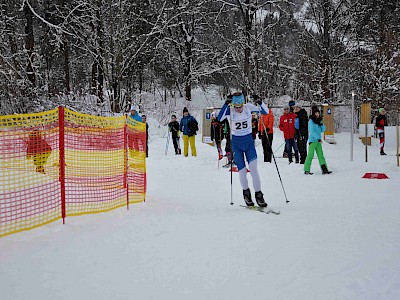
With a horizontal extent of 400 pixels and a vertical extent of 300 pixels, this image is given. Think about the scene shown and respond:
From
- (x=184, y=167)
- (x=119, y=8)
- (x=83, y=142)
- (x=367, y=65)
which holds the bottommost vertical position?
(x=184, y=167)

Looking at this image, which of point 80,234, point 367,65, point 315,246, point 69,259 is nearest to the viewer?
point 69,259

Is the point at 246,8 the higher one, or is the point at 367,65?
the point at 246,8

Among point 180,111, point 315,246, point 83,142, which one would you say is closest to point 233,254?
point 315,246

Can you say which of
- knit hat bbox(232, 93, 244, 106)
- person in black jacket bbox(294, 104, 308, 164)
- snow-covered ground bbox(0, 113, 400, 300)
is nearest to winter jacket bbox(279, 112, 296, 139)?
person in black jacket bbox(294, 104, 308, 164)

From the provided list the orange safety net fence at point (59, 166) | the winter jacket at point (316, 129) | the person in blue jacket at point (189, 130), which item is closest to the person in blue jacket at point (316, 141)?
the winter jacket at point (316, 129)

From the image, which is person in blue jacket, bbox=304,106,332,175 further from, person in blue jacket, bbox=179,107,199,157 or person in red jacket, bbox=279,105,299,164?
person in blue jacket, bbox=179,107,199,157

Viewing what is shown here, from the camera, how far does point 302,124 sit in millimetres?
12406

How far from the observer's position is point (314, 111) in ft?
33.9

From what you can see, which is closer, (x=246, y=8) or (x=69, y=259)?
(x=69, y=259)

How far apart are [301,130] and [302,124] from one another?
0.21 m

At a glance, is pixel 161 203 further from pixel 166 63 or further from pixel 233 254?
pixel 166 63

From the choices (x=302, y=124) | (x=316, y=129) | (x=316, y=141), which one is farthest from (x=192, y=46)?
(x=316, y=141)

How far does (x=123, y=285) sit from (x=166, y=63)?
97.7ft

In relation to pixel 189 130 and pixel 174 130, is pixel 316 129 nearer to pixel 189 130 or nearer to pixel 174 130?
pixel 189 130
